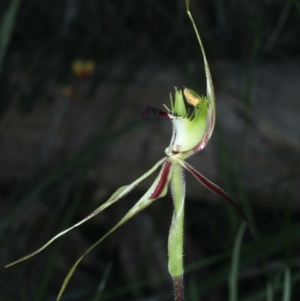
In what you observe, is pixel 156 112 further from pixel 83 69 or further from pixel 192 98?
pixel 83 69

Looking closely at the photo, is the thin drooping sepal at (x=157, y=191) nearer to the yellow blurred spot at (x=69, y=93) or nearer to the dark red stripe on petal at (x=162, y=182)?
the dark red stripe on petal at (x=162, y=182)

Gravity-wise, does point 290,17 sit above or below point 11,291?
above

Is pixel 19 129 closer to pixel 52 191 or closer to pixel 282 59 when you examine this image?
pixel 52 191

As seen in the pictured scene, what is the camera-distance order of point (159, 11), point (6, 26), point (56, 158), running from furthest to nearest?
point (159, 11) → point (56, 158) → point (6, 26)

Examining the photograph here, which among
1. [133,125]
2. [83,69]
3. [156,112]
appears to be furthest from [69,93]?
[156,112]

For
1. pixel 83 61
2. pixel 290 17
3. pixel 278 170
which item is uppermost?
pixel 290 17

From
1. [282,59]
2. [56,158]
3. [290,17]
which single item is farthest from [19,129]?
[290,17]

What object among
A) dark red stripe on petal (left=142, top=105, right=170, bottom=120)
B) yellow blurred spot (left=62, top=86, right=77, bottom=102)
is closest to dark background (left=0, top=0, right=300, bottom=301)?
yellow blurred spot (left=62, top=86, right=77, bottom=102)
